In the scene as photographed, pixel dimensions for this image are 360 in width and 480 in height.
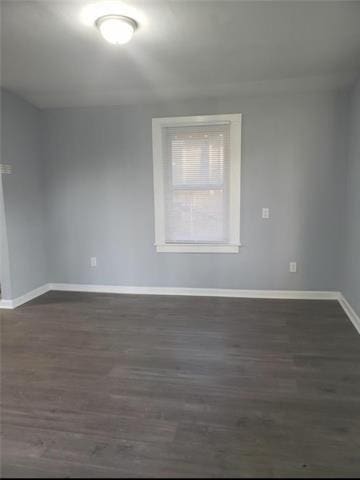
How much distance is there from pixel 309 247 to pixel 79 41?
10.2 ft


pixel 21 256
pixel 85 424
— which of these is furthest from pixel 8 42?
pixel 85 424

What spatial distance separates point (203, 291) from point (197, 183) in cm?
136

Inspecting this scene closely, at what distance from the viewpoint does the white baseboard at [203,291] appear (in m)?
3.78

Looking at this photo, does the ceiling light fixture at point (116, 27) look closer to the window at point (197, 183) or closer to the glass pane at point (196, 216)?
the window at point (197, 183)

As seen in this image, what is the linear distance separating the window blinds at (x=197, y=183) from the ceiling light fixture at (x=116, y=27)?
1.59 m

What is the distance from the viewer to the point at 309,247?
371cm

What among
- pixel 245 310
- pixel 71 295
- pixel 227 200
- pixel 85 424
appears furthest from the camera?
pixel 71 295

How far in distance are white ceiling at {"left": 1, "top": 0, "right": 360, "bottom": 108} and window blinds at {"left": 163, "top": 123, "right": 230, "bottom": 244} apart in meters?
0.48

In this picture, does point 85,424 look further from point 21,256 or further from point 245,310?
point 21,256

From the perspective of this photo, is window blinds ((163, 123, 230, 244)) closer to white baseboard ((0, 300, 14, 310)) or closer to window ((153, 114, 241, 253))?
window ((153, 114, 241, 253))

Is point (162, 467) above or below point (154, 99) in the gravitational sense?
below

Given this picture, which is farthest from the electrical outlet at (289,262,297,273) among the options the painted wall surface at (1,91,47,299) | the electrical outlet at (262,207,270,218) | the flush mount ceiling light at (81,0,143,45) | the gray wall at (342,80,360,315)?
the painted wall surface at (1,91,47,299)

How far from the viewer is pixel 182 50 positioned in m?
2.63

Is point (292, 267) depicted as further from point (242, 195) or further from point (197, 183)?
point (197, 183)
